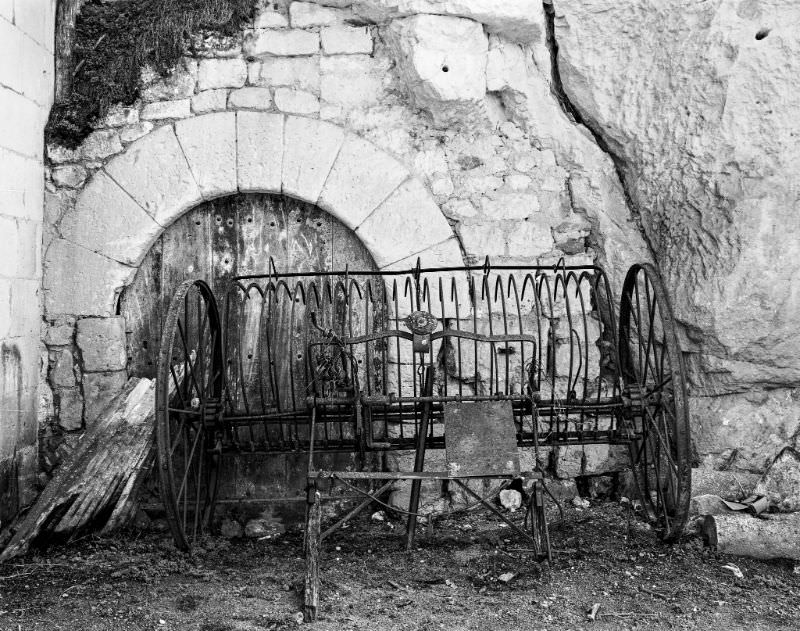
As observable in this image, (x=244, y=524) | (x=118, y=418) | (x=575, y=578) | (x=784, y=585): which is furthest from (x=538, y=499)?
(x=118, y=418)

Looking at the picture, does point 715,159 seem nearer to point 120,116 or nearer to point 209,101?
point 209,101

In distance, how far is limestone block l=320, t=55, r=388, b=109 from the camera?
15.1 ft

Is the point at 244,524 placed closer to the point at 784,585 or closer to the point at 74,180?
the point at 74,180

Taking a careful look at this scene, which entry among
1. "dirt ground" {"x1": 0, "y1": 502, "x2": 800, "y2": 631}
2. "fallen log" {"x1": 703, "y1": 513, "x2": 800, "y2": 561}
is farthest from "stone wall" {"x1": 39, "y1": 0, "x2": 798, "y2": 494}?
"dirt ground" {"x1": 0, "y1": 502, "x2": 800, "y2": 631}

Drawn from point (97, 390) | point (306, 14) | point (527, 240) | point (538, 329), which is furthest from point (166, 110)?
point (538, 329)

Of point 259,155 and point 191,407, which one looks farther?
point 259,155

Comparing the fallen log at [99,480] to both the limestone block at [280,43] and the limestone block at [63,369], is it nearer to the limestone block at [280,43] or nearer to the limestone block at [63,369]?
the limestone block at [63,369]

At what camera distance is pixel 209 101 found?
461 centimetres

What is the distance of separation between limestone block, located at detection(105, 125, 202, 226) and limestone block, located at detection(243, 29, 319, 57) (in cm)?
65

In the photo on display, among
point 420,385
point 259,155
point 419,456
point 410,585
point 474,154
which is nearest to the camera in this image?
point 410,585

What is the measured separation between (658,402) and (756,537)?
73 centimetres

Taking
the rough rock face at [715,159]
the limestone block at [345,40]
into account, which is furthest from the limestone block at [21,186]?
the rough rock face at [715,159]

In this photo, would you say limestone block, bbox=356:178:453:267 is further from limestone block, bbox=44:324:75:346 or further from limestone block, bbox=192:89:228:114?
limestone block, bbox=44:324:75:346

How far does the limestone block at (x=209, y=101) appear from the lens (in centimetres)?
461
